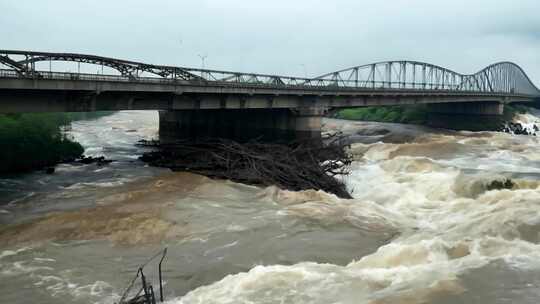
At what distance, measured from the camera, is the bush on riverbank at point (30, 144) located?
37.4 m

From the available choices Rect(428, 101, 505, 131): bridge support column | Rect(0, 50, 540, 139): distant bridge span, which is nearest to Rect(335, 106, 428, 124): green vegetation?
Rect(428, 101, 505, 131): bridge support column

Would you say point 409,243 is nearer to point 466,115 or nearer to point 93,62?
point 93,62

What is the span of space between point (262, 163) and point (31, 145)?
1910 centimetres

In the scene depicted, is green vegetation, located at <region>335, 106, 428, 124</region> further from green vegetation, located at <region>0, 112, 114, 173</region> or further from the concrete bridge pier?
green vegetation, located at <region>0, 112, 114, 173</region>

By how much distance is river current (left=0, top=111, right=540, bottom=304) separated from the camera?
48.0ft

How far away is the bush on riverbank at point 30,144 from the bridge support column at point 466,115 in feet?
222

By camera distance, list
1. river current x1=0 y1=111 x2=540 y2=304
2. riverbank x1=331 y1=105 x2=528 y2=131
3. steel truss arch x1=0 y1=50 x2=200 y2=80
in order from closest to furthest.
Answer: river current x1=0 y1=111 x2=540 y2=304, steel truss arch x1=0 y1=50 x2=200 y2=80, riverbank x1=331 y1=105 x2=528 y2=131

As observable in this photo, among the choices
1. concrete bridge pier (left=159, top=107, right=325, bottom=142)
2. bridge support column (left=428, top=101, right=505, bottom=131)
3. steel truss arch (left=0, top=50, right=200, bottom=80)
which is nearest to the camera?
steel truss arch (left=0, top=50, right=200, bottom=80)

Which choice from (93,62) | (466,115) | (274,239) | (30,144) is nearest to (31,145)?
(30,144)

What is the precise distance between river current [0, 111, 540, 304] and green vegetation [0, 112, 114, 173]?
312 cm

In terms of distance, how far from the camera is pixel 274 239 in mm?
19609

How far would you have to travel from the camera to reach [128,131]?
7838cm

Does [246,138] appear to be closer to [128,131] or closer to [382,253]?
[128,131]

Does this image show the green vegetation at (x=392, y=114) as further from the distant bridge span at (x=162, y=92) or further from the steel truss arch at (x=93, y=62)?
the steel truss arch at (x=93, y=62)
